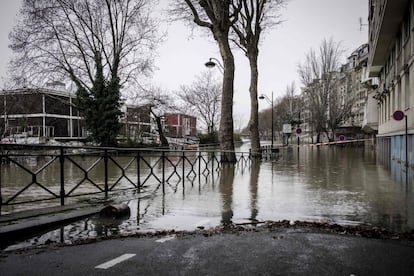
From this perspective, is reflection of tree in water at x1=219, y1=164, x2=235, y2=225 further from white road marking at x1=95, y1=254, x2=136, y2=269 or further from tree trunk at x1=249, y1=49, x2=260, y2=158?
tree trunk at x1=249, y1=49, x2=260, y2=158

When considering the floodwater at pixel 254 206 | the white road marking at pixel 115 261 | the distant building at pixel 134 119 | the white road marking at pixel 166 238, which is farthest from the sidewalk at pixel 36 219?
the distant building at pixel 134 119

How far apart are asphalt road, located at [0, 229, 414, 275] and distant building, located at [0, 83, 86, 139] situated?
23045 millimetres

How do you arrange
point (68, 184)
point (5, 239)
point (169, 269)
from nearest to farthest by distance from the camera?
point (169, 269)
point (5, 239)
point (68, 184)

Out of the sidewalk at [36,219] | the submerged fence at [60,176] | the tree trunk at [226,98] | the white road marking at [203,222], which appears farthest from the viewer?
the tree trunk at [226,98]

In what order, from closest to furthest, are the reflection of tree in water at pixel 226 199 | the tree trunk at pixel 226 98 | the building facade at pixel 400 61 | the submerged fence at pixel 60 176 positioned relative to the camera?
the reflection of tree in water at pixel 226 199
the submerged fence at pixel 60 176
the building facade at pixel 400 61
the tree trunk at pixel 226 98

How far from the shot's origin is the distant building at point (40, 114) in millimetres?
27125

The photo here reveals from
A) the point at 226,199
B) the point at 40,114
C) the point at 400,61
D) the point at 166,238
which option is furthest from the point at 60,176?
the point at 40,114

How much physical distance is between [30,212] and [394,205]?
7.05 meters

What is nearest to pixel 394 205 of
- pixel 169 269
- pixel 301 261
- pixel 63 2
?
pixel 301 261

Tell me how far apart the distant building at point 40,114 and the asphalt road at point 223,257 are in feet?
75.6

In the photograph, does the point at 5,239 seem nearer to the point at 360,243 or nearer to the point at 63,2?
the point at 360,243

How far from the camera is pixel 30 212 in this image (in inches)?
229

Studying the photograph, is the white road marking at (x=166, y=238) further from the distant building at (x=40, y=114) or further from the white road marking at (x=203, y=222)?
the distant building at (x=40, y=114)

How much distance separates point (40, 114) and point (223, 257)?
41.1 meters
